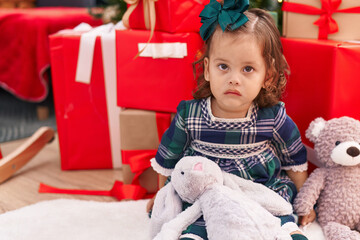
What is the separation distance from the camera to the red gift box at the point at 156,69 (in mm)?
1077

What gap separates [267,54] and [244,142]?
0.67ft

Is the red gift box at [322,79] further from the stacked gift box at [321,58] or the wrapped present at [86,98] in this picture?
the wrapped present at [86,98]

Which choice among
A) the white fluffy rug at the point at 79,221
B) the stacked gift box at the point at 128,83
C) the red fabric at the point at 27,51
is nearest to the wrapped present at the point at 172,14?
the stacked gift box at the point at 128,83

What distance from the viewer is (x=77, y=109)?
1.35 m

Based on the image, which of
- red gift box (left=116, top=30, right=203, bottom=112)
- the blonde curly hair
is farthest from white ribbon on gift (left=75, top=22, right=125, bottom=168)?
the blonde curly hair

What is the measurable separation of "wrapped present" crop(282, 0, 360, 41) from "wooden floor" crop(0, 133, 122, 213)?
29.0 inches

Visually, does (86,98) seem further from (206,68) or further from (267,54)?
(267,54)

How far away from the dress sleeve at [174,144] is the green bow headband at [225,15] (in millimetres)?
200

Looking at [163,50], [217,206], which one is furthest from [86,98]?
[217,206]

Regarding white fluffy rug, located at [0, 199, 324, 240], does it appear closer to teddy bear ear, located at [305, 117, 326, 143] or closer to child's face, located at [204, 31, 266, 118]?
teddy bear ear, located at [305, 117, 326, 143]

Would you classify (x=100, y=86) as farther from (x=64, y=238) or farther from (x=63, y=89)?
(x=64, y=238)

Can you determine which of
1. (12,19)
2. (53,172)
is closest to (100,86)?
(53,172)

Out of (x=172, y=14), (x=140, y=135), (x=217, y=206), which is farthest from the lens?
(x=140, y=135)

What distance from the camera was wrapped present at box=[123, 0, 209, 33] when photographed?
1.06 meters
